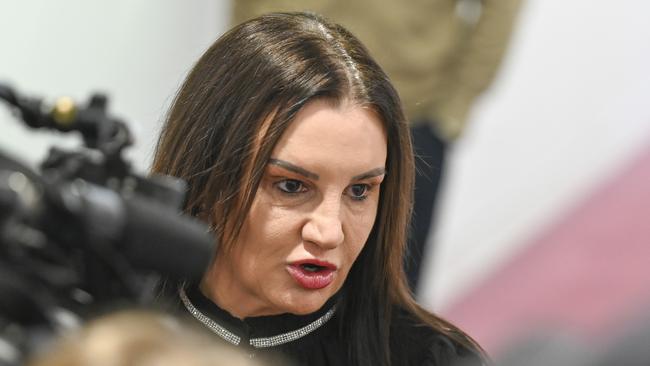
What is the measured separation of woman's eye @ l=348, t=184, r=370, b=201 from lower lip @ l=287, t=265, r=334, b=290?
0.10 meters

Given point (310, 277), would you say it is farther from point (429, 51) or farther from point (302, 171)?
point (429, 51)

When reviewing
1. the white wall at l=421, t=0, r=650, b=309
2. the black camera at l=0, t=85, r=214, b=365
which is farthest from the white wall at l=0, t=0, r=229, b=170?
the black camera at l=0, t=85, r=214, b=365

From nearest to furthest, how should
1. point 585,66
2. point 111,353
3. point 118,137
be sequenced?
1. point 111,353
2. point 118,137
3. point 585,66

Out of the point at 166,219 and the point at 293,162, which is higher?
the point at 166,219

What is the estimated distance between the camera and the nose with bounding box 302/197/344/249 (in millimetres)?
1802

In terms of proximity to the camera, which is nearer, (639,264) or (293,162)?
(293,162)

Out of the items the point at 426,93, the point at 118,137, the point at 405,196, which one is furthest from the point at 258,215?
the point at 426,93

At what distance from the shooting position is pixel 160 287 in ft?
6.32

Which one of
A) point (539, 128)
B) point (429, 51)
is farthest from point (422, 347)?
point (539, 128)

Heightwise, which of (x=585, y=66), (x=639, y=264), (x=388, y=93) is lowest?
(x=639, y=264)

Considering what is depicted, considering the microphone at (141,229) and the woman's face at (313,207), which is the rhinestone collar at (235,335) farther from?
the microphone at (141,229)

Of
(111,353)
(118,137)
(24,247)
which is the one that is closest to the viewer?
(111,353)

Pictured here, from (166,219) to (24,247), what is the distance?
0.40 feet

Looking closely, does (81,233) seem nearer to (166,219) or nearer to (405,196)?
(166,219)
